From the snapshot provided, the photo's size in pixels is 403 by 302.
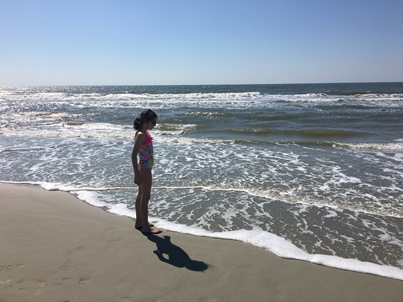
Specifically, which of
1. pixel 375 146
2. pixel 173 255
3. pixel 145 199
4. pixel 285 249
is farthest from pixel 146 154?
pixel 375 146

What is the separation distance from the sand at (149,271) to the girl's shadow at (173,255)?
1 cm

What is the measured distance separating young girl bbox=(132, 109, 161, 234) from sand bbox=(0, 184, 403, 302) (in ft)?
0.69

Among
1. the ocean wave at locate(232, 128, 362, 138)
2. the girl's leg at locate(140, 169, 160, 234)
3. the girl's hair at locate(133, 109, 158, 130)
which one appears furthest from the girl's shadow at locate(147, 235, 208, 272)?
the ocean wave at locate(232, 128, 362, 138)

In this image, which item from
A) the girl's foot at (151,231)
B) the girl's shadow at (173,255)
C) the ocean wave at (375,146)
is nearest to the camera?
the girl's shadow at (173,255)

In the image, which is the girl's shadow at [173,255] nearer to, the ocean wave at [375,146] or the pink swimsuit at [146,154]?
the pink swimsuit at [146,154]

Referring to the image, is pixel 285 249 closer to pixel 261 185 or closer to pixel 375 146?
pixel 261 185

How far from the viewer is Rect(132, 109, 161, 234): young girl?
463 cm

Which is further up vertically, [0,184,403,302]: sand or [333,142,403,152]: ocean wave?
[333,142,403,152]: ocean wave

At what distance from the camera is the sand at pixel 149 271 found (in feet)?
10.6

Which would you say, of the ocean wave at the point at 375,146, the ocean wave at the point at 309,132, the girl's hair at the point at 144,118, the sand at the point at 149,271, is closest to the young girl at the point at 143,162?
the girl's hair at the point at 144,118

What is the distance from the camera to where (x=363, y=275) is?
3719 mm

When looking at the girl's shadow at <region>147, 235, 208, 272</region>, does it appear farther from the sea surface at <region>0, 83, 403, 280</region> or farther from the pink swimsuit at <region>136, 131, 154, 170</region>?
the pink swimsuit at <region>136, 131, 154, 170</region>

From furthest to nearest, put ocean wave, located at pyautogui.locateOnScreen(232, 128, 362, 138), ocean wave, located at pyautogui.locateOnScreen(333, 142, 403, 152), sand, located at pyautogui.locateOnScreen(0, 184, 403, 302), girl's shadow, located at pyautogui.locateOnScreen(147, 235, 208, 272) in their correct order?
1. ocean wave, located at pyautogui.locateOnScreen(232, 128, 362, 138)
2. ocean wave, located at pyautogui.locateOnScreen(333, 142, 403, 152)
3. girl's shadow, located at pyautogui.locateOnScreen(147, 235, 208, 272)
4. sand, located at pyautogui.locateOnScreen(0, 184, 403, 302)

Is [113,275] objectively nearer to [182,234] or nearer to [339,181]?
Result: [182,234]
